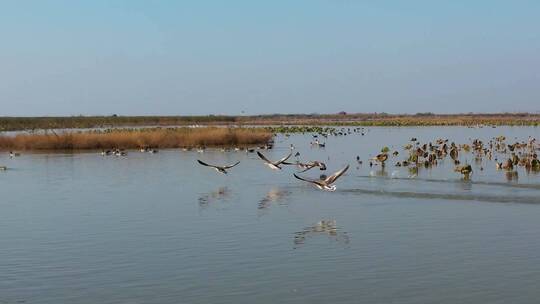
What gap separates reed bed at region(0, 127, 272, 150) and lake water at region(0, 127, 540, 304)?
2036 cm

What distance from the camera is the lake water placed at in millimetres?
12062

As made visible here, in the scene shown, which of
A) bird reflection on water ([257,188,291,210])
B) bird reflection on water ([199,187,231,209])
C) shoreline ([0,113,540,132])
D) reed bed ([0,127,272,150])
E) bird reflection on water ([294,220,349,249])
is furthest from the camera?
shoreline ([0,113,540,132])

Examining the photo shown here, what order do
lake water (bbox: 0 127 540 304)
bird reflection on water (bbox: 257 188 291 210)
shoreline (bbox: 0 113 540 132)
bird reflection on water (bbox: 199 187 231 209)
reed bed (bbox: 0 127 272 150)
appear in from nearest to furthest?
lake water (bbox: 0 127 540 304)
bird reflection on water (bbox: 257 188 291 210)
bird reflection on water (bbox: 199 187 231 209)
reed bed (bbox: 0 127 272 150)
shoreline (bbox: 0 113 540 132)

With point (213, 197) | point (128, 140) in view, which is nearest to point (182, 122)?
point (128, 140)

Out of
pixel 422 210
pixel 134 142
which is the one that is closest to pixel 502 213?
pixel 422 210

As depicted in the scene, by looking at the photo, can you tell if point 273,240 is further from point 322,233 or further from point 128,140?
point 128,140

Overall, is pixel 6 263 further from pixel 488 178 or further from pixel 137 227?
pixel 488 178

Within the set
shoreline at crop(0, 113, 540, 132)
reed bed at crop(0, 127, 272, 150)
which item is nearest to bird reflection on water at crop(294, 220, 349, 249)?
reed bed at crop(0, 127, 272, 150)

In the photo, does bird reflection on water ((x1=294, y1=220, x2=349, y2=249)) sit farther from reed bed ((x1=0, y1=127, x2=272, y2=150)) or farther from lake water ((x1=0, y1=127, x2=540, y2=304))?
reed bed ((x1=0, y1=127, x2=272, y2=150))

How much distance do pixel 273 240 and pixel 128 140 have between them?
3554cm

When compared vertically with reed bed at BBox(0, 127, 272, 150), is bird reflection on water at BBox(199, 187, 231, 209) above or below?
below

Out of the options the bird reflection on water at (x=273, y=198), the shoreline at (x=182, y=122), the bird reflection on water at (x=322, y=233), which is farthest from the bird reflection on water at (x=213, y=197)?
the shoreline at (x=182, y=122)

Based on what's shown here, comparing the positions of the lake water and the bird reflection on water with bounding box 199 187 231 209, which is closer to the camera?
the lake water

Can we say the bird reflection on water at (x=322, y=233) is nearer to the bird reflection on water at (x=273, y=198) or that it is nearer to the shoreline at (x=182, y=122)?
the bird reflection on water at (x=273, y=198)
